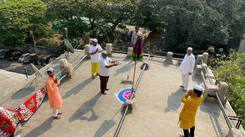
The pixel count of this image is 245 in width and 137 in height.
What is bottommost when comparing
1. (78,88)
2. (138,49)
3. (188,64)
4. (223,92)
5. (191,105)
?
(78,88)

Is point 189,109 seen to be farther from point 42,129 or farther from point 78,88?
point 78,88

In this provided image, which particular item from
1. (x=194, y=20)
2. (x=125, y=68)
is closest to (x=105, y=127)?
(x=125, y=68)

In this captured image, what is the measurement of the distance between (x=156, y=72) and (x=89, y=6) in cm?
1155

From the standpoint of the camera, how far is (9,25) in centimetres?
2422

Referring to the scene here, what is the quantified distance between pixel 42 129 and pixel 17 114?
110 centimetres

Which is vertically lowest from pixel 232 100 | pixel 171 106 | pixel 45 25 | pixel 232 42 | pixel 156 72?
pixel 232 100

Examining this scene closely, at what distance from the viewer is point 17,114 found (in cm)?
669

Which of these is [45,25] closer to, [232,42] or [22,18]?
[22,18]

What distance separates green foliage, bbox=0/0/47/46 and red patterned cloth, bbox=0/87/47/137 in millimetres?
19967

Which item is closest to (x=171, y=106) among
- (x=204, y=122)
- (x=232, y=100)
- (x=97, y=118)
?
(x=204, y=122)

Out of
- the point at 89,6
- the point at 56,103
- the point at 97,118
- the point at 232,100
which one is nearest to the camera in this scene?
the point at 56,103

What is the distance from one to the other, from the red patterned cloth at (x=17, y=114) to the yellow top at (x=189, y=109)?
560 cm

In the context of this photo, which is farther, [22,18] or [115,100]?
[22,18]

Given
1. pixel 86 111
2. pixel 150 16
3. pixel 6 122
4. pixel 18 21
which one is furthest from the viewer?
pixel 18 21
